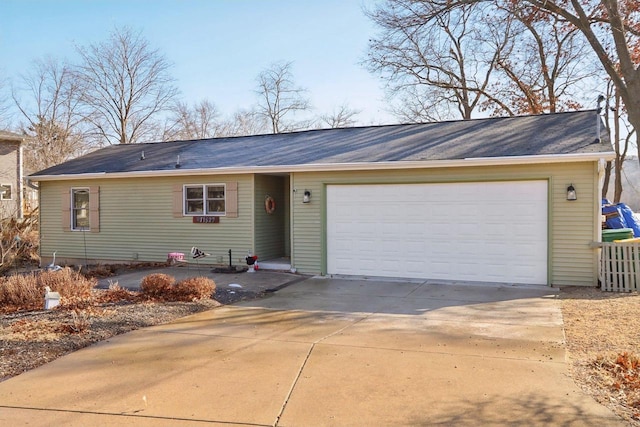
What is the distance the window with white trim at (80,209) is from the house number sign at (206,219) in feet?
12.4

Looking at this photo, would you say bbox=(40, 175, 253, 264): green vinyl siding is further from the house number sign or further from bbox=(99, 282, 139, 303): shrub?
bbox=(99, 282, 139, 303): shrub

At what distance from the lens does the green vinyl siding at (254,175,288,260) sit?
1212 cm

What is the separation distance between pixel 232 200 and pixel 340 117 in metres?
26.6

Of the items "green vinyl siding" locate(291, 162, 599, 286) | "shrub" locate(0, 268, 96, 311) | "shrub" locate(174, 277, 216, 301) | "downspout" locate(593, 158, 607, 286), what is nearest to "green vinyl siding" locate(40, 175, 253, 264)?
"shrub" locate(174, 277, 216, 301)

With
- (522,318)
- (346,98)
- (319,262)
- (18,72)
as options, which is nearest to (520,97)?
(346,98)

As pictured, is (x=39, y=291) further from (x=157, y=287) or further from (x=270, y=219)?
(x=270, y=219)

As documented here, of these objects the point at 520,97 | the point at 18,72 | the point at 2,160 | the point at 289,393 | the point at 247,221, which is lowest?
the point at 289,393

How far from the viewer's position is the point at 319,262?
36.7ft

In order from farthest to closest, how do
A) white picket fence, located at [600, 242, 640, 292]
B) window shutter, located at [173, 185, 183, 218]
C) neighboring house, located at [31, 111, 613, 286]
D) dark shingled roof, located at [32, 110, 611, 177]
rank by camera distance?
window shutter, located at [173, 185, 183, 218], dark shingled roof, located at [32, 110, 611, 177], neighboring house, located at [31, 111, 613, 286], white picket fence, located at [600, 242, 640, 292]

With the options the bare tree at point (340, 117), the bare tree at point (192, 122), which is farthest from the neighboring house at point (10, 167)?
the bare tree at point (340, 117)

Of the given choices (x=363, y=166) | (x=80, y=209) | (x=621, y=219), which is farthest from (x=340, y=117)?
(x=363, y=166)

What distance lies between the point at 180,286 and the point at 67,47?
1074 inches

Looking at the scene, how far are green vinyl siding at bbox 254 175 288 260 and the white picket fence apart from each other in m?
7.32

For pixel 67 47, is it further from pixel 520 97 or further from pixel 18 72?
pixel 520 97
